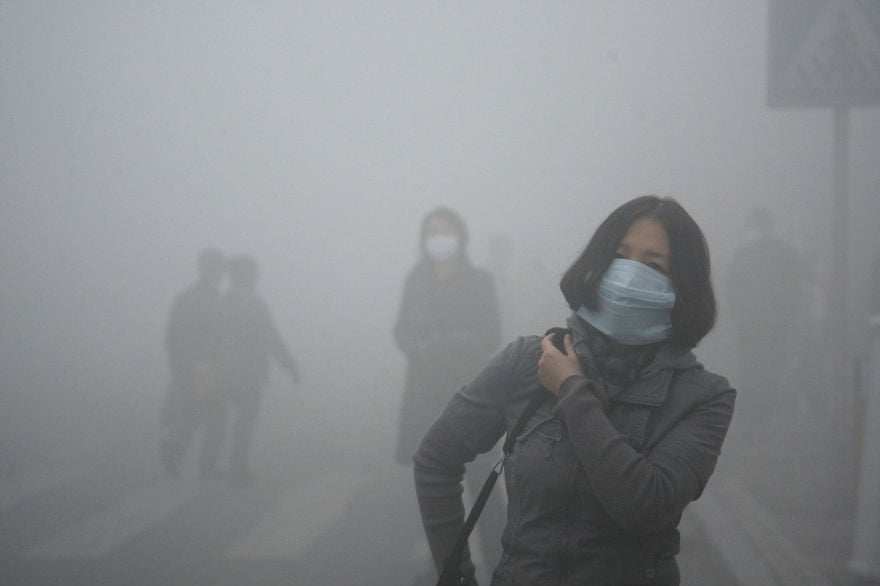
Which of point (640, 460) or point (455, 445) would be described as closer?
point (640, 460)

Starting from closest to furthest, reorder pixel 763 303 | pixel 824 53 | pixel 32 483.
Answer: pixel 824 53, pixel 32 483, pixel 763 303

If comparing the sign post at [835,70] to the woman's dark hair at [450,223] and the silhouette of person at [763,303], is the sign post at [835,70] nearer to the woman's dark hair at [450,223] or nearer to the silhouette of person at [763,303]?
the silhouette of person at [763,303]

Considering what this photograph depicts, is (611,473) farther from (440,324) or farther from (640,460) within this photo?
(440,324)

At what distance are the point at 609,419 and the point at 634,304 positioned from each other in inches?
9.8

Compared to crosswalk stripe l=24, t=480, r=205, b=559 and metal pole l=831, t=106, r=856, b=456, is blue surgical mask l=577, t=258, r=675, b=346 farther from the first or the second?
crosswalk stripe l=24, t=480, r=205, b=559

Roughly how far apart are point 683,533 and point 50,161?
4.97m

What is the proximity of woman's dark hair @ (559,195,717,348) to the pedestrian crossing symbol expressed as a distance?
9.23 feet

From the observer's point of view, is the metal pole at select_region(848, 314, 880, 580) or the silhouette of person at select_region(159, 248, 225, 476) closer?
the metal pole at select_region(848, 314, 880, 580)

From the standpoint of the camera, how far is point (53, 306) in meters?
6.79

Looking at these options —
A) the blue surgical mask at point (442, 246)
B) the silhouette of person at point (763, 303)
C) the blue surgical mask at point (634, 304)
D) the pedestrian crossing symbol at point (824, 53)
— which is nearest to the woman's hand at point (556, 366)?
the blue surgical mask at point (634, 304)

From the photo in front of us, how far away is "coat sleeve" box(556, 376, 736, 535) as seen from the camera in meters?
1.42

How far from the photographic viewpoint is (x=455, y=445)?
173cm

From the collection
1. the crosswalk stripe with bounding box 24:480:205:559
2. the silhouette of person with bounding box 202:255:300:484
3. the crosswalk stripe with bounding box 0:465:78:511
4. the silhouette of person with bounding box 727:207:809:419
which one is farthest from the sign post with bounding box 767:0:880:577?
the crosswalk stripe with bounding box 0:465:78:511

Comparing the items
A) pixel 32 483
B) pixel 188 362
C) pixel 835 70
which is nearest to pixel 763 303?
pixel 835 70
